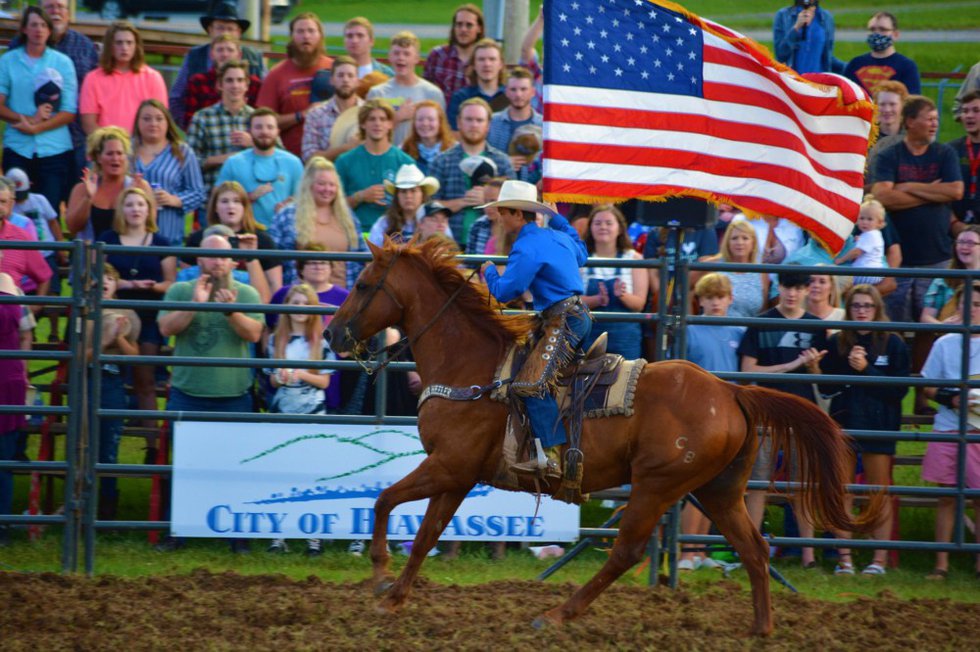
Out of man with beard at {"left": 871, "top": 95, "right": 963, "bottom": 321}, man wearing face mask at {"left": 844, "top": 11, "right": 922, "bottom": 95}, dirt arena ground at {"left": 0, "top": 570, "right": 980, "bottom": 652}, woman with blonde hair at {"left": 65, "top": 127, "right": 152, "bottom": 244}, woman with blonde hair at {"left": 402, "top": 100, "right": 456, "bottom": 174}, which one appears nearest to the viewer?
dirt arena ground at {"left": 0, "top": 570, "right": 980, "bottom": 652}

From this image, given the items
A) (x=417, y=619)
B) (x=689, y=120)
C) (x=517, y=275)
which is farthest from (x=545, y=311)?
(x=689, y=120)

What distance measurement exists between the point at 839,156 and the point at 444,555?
3.74 metres

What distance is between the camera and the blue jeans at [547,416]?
7.05 metres

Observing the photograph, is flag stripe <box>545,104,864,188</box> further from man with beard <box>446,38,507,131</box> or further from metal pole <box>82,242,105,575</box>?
man with beard <box>446,38,507,131</box>

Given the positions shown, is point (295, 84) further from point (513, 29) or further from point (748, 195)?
point (748, 195)

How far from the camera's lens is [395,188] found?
34.0 ft

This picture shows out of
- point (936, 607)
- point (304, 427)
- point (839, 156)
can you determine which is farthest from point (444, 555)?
point (839, 156)

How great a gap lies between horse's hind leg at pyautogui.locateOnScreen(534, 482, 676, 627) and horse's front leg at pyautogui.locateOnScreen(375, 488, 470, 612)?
0.73 metres

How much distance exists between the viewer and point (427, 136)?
38.0 feet

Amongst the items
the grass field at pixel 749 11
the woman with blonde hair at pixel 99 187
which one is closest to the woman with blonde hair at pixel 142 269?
the woman with blonde hair at pixel 99 187

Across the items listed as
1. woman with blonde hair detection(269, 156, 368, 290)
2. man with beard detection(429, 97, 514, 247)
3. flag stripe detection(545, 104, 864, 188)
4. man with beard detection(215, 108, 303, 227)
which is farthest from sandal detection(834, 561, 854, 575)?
man with beard detection(215, 108, 303, 227)

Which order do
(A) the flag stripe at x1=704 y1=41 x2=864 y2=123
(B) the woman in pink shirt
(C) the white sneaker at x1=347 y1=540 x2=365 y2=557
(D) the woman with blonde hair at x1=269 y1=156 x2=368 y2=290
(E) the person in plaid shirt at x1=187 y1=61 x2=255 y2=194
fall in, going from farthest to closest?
(B) the woman in pink shirt < (E) the person in plaid shirt at x1=187 y1=61 x2=255 y2=194 < (D) the woman with blonde hair at x1=269 y1=156 x2=368 y2=290 < (C) the white sneaker at x1=347 y1=540 x2=365 y2=557 < (A) the flag stripe at x1=704 y1=41 x2=864 y2=123

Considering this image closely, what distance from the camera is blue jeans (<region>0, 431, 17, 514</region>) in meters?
8.77

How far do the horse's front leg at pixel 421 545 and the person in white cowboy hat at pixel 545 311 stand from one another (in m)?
0.43
